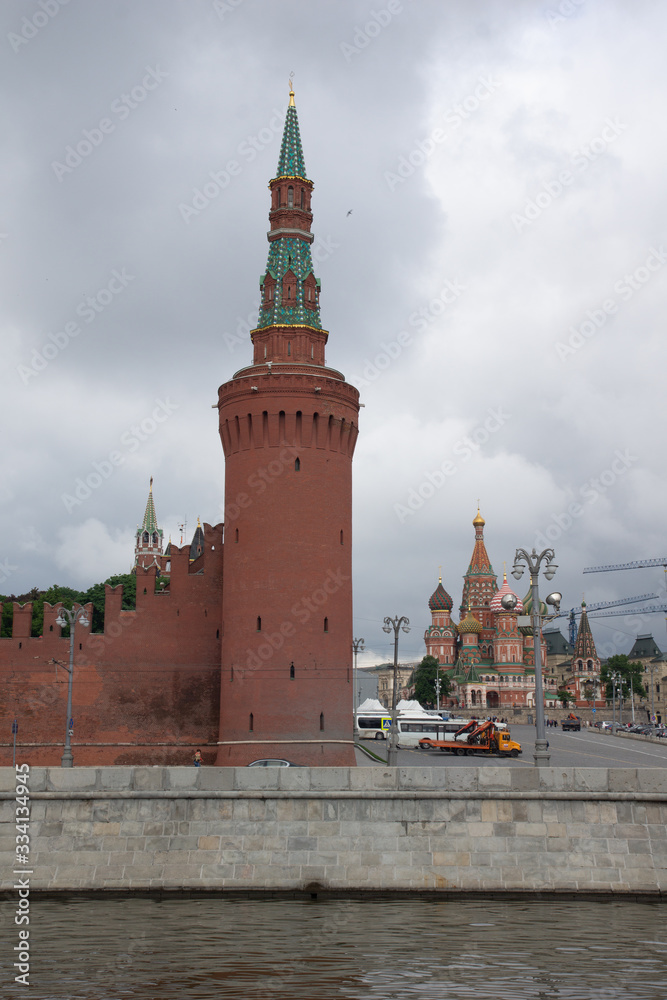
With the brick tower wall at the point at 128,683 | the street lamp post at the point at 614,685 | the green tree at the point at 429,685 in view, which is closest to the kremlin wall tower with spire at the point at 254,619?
the brick tower wall at the point at 128,683

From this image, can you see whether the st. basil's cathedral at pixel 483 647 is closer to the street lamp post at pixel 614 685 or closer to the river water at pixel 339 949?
the street lamp post at pixel 614 685

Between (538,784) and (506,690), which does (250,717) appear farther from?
(506,690)

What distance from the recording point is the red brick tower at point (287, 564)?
3553 cm

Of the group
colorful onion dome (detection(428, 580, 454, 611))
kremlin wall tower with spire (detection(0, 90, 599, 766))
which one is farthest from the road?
colorful onion dome (detection(428, 580, 454, 611))

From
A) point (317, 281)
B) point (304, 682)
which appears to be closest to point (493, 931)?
point (304, 682)

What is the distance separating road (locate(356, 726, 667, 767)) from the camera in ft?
144

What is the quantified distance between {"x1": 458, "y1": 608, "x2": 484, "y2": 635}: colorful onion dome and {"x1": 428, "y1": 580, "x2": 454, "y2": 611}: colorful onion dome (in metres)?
8.79

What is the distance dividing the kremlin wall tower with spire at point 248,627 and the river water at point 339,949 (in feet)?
51.1

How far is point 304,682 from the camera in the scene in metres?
35.6

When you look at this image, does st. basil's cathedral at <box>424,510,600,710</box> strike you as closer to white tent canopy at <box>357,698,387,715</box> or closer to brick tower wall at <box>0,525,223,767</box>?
white tent canopy at <box>357,698,387,715</box>

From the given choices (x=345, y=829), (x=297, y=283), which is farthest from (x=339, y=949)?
(x=297, y=283)

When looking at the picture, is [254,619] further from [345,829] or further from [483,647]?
[483,647]

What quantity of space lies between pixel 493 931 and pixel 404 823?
405 centimetres

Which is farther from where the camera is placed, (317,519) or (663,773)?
(317,519)
